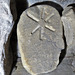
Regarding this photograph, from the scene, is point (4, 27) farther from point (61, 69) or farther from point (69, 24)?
point (61, 69)

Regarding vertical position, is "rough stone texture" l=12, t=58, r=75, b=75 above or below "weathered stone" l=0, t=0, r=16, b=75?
below

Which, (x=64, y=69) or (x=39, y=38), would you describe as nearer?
(x=39, y=38)

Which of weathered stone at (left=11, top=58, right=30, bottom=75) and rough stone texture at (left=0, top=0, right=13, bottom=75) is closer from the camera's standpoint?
rough stone texture at (left=0, top=0, right=13, bottom=75)

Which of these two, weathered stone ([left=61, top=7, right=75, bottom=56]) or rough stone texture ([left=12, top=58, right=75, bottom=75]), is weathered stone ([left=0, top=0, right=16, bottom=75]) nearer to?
rough stone texture ([left=12, top=58, right=75, bottom=75])

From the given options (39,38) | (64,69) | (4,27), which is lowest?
(64,69)

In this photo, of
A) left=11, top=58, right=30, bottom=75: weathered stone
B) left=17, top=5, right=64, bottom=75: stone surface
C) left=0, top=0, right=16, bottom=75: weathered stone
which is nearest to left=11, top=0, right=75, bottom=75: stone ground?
left=11, top=58, right=30, bottom=75: weathered stone

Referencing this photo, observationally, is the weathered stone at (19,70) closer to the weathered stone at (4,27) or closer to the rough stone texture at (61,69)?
the rough stone texture at (61,69)

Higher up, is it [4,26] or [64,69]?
[4,26]

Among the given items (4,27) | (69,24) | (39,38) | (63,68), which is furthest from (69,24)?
(4,27)

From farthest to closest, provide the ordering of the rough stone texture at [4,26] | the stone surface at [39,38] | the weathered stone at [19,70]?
1. the weathered stone at [19,70]
2. the stone surface at [39,38]
3. the rough stone texture at [4,26]

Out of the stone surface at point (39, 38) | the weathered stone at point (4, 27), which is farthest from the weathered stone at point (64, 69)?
the weathered stone at point (4, 27)
